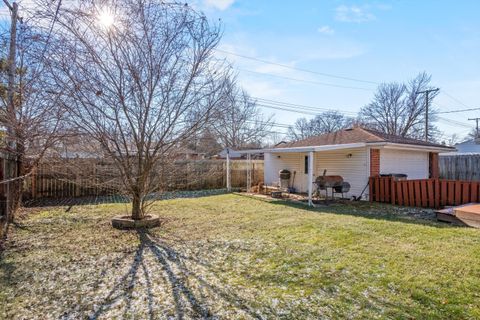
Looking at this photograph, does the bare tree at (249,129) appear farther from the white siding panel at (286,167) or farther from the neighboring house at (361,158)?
the neighboring house at (361,158)

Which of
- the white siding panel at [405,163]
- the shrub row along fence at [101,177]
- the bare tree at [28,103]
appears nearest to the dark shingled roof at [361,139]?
the white siding panel at [405,163]

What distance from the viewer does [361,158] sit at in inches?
449

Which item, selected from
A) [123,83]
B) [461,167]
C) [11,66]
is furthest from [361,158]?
[11,66]

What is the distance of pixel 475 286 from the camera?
3475mm

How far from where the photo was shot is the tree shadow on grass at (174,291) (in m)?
2.97

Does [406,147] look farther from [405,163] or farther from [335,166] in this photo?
[335,166]

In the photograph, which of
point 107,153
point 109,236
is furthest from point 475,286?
point 107,153

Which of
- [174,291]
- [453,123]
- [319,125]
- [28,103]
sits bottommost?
[174,291]

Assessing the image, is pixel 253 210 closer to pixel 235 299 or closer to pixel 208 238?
pixel 208 238

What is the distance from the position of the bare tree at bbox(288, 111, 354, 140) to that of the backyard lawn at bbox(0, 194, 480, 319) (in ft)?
119

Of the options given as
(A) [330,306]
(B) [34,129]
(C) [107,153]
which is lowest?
(A) [330,306]

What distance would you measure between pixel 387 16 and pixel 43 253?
10.5m

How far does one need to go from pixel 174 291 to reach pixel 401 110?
3569 cm

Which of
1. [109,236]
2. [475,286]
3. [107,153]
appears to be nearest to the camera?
[475,286]
